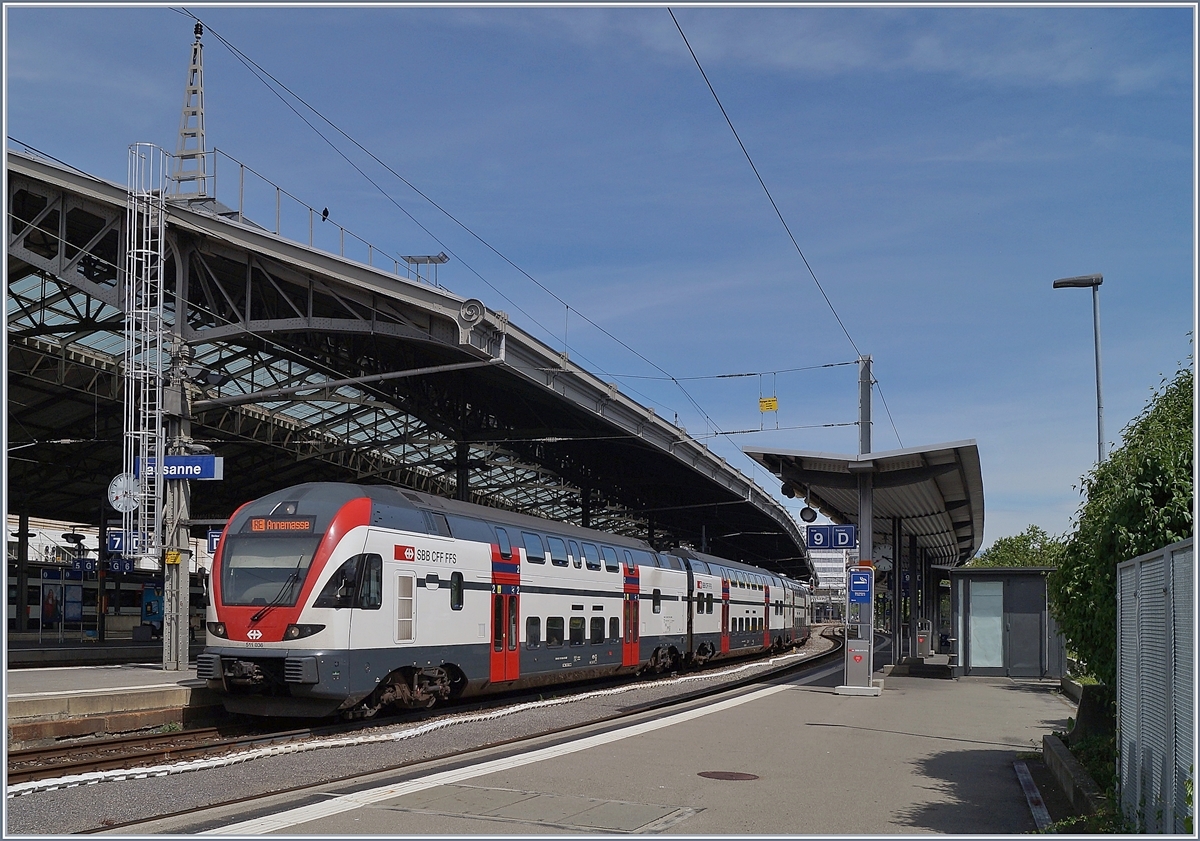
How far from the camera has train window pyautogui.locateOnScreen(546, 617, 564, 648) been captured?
22.5 m

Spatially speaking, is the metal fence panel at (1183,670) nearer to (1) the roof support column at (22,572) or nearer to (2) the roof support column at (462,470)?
(2) the roof support column at (462,470)

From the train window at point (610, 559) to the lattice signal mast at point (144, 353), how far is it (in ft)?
30.8

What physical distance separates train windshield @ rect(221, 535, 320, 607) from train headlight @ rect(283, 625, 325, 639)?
0.34 meters

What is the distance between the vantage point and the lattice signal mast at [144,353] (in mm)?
23750

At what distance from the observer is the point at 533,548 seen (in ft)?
72.5

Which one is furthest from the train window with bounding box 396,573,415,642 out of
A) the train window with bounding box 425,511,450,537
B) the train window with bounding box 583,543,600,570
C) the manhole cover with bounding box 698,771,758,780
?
the train window with bounding box 583,543,600,570

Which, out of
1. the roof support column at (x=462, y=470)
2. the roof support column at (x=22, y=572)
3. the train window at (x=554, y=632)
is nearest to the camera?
the train window at (x=554, y=632)

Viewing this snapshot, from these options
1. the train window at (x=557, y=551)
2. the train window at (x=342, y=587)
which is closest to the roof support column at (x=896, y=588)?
the train window at (x=557, y=551)

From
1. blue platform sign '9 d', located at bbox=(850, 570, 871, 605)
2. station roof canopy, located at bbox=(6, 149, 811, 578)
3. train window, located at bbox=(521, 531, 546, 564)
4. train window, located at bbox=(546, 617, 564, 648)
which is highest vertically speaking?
station roof canopy, located at bbox=(6, 149, 811, 578)

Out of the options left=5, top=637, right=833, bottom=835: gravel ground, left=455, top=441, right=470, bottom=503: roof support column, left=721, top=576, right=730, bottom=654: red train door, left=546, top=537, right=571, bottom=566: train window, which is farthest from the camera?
left=455, top=441, right=470, bottom=503: roof support column

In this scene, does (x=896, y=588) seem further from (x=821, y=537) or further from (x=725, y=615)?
(x=821, y=537)

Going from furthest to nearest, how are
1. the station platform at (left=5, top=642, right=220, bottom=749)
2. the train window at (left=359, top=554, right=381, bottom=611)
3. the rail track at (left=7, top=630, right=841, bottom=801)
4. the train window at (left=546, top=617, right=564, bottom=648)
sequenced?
the train window at (left=546, top=617, right=564, bottom=648) → the train window at (left=359, top=554, right=381, bottom=611) → the station platform at (left=5, top=642, right=220, bottom=749) → the rail track at (left=7, top=630, right=841, bottom=801)

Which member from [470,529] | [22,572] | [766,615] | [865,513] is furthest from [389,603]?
[22,572]

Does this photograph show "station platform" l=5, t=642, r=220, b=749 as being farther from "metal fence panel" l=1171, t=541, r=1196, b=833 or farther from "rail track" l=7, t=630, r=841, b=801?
"metal fence panel" l=1171, t=541, r=1196, b=833
